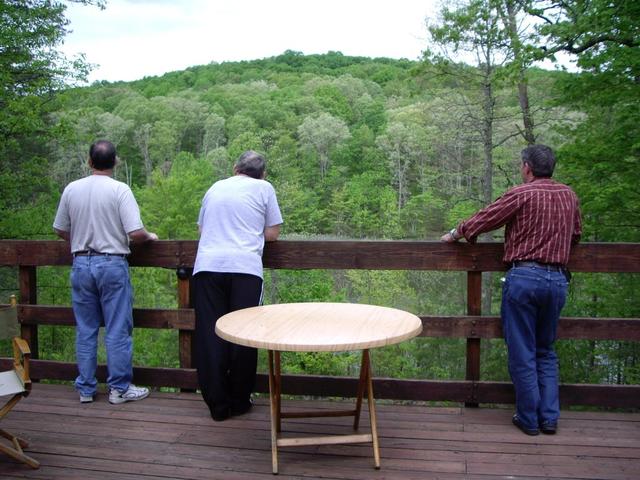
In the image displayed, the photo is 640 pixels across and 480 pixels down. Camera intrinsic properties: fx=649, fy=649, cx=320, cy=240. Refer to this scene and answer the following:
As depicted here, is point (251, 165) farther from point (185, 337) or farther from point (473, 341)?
point (473, 341)

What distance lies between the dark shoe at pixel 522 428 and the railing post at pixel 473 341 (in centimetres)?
34

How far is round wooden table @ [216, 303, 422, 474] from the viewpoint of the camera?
259cm

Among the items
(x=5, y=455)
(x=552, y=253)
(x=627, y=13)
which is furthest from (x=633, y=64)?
(x=5, y=455)

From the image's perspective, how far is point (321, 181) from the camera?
46.9 m

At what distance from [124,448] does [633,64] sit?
30.9 ft

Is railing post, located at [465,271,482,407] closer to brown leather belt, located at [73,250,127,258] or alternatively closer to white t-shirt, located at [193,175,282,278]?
white t-shirt, located at [193,175,282,278]

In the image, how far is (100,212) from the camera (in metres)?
3.68

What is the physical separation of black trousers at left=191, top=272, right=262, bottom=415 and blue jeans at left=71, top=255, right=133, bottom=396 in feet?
1.70

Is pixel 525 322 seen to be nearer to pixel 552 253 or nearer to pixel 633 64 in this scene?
pixel 552 253

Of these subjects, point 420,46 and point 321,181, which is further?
point 321,181

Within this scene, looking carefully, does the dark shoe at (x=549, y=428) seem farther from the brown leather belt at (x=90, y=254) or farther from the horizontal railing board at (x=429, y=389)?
the brown leather belt at (x=90, y=254)

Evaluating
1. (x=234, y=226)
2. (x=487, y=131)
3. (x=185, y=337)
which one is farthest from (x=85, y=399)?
(x=487, y=131)

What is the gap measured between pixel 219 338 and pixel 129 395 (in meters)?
0.82

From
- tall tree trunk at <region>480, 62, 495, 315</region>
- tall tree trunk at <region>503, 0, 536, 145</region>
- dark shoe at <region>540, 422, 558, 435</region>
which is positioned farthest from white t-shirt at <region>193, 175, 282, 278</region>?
tall tree trunk at <region>480, 62, 495, 315</region>
